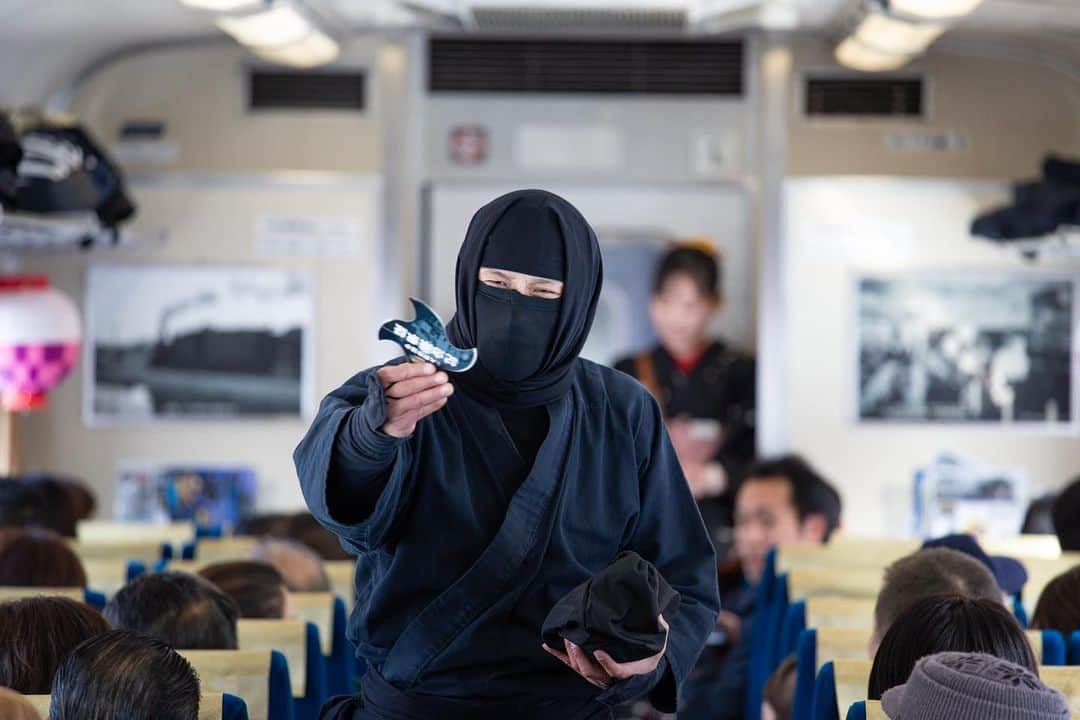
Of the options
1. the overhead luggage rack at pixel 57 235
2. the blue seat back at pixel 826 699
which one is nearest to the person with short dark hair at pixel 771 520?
the overhead luggage rack at pixel 57 235

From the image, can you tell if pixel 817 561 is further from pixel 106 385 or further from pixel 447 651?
pixel 106 385

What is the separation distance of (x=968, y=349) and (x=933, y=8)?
2215mm

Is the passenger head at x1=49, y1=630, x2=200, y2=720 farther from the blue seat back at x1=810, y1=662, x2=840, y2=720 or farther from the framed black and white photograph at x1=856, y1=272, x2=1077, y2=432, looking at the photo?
the framed black and white photograph at x1=856, y1=272, x2=1077, y2=432

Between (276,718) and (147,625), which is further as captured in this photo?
(147,625)

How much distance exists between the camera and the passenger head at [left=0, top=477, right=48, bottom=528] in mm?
5922

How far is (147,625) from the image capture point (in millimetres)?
3537

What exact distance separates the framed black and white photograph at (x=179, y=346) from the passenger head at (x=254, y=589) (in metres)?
3.70

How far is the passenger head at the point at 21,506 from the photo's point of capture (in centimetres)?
592

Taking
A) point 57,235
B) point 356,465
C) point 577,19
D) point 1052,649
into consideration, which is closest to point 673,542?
point 356,465

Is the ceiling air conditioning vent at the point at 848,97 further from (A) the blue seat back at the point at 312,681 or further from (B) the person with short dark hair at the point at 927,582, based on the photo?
(A) the blue seat back at the point at 312,681

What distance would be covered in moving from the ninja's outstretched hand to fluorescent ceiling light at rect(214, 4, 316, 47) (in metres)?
4.73

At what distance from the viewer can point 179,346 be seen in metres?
7.99

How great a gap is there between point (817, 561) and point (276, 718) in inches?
104

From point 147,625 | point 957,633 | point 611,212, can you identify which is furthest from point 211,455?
point 957,633
